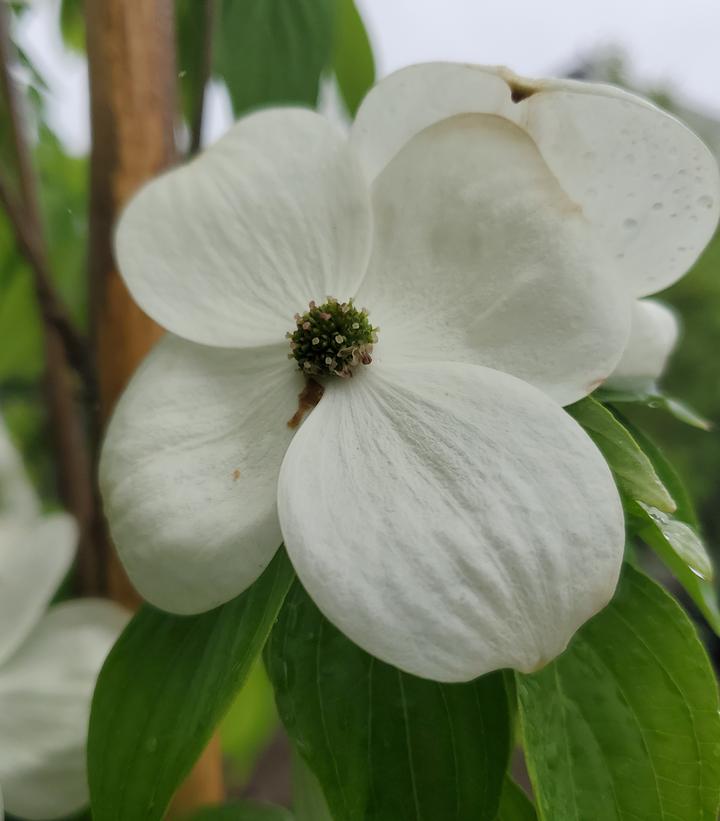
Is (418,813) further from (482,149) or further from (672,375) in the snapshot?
(672,375)

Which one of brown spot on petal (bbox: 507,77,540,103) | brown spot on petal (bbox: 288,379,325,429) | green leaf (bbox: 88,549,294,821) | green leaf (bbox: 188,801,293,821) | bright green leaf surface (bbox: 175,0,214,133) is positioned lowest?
green leaf (bbox: 188,801,293,821)

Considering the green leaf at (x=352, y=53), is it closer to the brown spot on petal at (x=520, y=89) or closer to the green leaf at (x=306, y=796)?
the brown spot on petal at (x=520, y=89)

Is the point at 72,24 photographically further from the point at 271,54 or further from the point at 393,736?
the point at 393,736

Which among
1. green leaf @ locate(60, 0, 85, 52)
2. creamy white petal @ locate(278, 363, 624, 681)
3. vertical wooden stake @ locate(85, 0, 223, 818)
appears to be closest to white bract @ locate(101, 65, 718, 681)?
creamy white petal @ locate(278, 363, 624, 681)

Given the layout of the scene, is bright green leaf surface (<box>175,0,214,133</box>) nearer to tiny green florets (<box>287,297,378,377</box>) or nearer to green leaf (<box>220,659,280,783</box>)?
tiny green florets (<box>287,297,378,377</box>)

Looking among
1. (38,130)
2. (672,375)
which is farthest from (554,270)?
(672,375)

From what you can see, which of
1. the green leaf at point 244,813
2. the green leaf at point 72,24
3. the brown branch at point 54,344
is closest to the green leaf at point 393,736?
the green leaf at point 244,813
